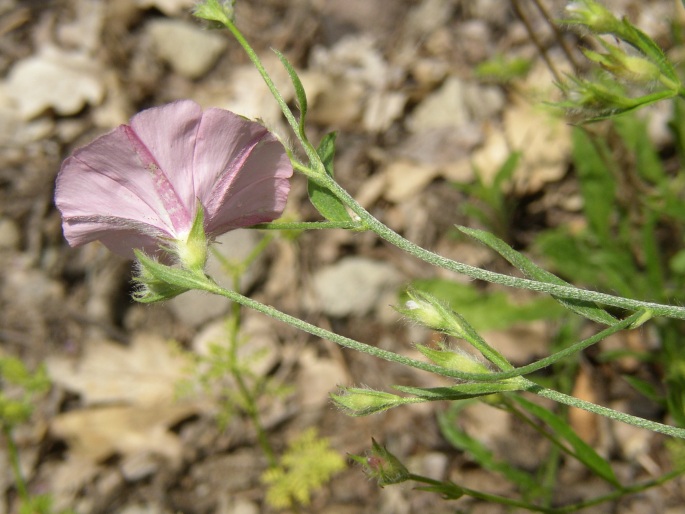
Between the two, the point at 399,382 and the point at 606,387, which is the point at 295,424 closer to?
the point at 399,382

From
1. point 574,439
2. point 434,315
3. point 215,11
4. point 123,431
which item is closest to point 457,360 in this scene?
point 434,315

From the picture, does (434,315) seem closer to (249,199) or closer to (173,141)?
(249,199)

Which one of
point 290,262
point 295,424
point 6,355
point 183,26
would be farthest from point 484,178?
point 6,355

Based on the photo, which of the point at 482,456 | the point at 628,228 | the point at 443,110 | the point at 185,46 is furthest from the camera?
the point at 185,46

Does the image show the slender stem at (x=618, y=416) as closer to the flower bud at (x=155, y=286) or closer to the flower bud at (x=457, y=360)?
the flower bud at (x=457, y=360)

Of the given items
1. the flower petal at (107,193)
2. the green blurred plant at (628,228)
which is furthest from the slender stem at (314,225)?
the green blurred plant at (628,228)

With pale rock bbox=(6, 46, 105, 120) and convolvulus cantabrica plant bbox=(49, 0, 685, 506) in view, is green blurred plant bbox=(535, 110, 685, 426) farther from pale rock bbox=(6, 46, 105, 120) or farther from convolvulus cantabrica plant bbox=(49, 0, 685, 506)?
pale rock bbox=(6, 46, 105, 120)
